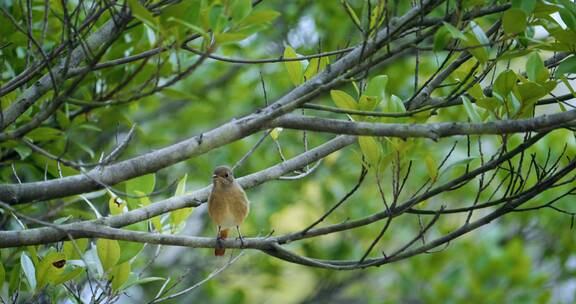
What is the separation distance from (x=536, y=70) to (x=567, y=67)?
120 mm

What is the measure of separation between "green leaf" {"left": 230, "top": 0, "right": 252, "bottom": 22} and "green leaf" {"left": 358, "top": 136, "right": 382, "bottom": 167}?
25.9 inches

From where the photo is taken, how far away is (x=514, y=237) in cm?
887

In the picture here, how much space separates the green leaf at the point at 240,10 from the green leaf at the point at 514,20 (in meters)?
0.90

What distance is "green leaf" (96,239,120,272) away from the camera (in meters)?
3.41

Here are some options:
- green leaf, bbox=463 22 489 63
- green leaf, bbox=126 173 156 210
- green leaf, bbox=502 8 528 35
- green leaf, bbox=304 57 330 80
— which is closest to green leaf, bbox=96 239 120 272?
green leaf, bbox=126 173 156 210

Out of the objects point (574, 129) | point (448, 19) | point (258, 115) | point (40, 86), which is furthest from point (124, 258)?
point (574, 129)

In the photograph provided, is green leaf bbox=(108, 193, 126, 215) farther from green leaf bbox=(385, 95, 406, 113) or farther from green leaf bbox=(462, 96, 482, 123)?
green leaf bbox=(462, 96, 482, 123)

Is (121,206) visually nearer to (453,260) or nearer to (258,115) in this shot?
Result: (258,115)

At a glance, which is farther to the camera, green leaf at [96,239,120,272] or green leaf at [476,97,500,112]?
green leaf at [96,239,120,272]

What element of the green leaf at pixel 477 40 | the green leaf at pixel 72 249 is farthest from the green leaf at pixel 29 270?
the green leaf at pixel 477 40

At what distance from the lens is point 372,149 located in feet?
10.1

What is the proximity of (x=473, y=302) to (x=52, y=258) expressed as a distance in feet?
17.7

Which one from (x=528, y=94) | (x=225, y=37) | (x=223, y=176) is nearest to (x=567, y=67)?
(x=528, y=94)

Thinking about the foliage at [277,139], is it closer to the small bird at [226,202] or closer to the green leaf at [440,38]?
the green leaf at [440,38]
